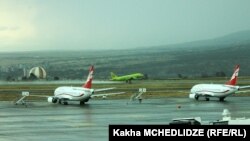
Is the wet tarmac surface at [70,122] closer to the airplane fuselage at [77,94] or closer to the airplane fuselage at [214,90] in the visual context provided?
the airplane fuselage at [77,94]

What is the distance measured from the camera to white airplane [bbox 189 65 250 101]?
331 feet

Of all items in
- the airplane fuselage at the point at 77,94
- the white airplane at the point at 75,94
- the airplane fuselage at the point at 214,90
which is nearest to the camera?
the airplane fuselage at the point at 77,94

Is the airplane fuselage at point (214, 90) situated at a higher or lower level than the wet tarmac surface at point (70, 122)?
higher

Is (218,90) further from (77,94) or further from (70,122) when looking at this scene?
(70,122)

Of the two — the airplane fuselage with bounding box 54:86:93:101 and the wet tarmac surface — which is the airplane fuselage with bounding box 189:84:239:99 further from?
the wet tarmac surface

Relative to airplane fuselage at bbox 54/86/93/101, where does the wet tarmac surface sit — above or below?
below

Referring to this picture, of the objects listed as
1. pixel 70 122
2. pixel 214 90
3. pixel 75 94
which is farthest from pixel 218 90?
pixel 70 122

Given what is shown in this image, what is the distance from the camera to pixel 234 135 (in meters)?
24.7

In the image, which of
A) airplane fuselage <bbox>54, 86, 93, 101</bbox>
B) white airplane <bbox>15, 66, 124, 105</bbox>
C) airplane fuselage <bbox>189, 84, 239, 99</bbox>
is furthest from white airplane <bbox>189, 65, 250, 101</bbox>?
airplane fuselage <bbox>54, 86, 93, 101</bbox>

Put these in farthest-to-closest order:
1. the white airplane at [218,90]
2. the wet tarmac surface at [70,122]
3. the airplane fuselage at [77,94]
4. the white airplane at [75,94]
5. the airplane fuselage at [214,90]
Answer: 1. the white airplane at [218,90]
2. the airplane fuselage at [214,90]
3. the white airplane at [75,94]
4. the airplane fuselage at [77,94]
5. the wet tarmac surface at [70,122]

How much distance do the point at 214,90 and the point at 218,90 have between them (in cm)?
112

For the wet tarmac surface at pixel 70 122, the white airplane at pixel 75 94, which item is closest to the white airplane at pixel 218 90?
the white airplane at pixel 75 94

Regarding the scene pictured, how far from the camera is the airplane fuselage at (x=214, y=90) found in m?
101

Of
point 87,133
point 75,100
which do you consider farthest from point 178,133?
point 75,100
